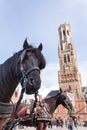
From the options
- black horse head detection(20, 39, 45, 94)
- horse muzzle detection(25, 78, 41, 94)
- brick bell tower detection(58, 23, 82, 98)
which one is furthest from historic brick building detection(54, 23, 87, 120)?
horse muzzle detection(25, 78, 41, 94)

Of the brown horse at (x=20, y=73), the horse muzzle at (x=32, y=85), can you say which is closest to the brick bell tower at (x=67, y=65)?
the brown horse at (x=20, y=73)

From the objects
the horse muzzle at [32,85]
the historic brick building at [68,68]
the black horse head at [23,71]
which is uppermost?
the historic brick building at [68,68]

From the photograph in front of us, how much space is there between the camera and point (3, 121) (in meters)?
3.84

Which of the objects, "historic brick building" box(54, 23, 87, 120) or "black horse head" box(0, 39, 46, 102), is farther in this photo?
"historic brick building" box(54, 23, 87, 120)

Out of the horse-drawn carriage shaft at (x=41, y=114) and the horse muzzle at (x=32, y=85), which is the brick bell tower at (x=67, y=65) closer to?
the horse-drawn carriage shaft at (x=41, y=114)

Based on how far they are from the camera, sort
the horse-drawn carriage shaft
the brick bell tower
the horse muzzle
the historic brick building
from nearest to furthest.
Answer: the horse muzzle → the horse-drawn carriage shaft → the historic brick building → the brick bell tower

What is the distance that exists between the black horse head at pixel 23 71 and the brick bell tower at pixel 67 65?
347 ft

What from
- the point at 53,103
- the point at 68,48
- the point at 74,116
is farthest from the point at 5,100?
the point at 68,48

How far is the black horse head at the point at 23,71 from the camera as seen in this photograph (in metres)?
3.36

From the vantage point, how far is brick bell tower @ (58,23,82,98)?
114 metres

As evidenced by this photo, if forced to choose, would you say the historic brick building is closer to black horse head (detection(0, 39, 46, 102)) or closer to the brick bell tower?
the brick bell tower

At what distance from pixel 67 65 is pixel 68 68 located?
1588mm

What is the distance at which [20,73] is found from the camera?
140 inches

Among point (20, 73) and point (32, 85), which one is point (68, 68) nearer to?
point (20, 73)
